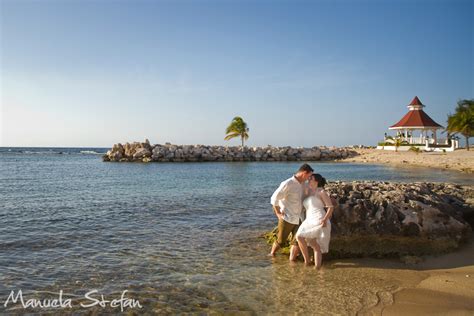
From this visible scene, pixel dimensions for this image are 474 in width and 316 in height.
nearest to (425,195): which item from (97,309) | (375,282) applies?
(375,282)

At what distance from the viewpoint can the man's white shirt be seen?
24.3 feet

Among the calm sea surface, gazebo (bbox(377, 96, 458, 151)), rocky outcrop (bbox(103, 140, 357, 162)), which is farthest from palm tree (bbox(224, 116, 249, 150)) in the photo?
the calm sea surface

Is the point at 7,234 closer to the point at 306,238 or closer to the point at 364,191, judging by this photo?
the point at 306,238

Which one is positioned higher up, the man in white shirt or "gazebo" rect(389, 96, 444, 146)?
"gazebo" rect(389, 96, 444, 146)

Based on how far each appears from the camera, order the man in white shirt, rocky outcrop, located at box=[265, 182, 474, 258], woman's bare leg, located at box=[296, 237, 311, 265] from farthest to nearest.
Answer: rocky outcrop, located at box=[265, 182, 474, 258], the man in white shirt, woman's bare leg, located at box=[296, 237, 311, 265]

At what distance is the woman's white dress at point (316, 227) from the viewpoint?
712cm

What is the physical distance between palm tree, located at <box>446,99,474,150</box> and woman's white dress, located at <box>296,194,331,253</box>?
50.0 metres

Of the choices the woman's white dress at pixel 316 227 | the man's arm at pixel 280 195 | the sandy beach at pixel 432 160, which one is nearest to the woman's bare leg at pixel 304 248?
the woman's white dress at pixel 316 227

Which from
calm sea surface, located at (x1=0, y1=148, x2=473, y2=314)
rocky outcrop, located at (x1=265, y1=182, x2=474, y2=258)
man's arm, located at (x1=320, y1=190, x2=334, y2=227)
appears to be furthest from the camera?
rocky outcrop, located at (x1=265, y1=182, x2=474, y2=258)

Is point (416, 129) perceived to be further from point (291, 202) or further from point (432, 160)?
point (291, 202)

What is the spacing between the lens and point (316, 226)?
7.11 metres

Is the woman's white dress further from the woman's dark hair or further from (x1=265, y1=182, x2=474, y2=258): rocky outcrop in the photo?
(x1=265, y1=182, x2=474, y2=258): rocky outcrop

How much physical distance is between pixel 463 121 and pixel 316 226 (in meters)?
52.8

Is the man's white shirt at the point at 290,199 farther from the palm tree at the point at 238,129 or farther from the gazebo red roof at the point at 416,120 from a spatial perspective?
the palm tree at the point at 238,129
